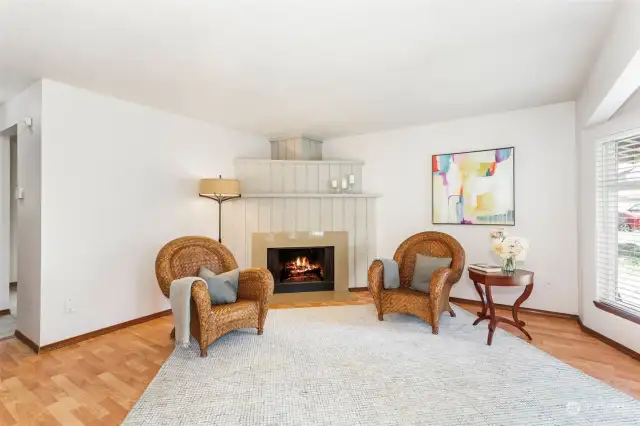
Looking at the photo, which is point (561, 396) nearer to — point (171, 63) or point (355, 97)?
point (355, 97)

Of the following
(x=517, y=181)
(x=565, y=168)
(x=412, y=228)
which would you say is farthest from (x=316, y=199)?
(x=565, y=168)

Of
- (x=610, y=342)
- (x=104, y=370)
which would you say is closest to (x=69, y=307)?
(x=104, y=370)

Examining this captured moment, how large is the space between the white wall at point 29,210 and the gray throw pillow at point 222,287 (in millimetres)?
1521

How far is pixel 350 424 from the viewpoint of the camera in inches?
75.0

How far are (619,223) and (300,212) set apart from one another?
12.0 feet

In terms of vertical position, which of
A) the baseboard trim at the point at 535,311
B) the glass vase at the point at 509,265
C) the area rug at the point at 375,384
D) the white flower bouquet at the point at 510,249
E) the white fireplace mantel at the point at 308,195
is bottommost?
the area rug at the point at 375,384

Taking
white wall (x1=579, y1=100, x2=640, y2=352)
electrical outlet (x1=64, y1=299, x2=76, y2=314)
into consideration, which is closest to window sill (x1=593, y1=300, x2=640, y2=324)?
white wall (x1=579, y1=100, x2=640, y2=352)

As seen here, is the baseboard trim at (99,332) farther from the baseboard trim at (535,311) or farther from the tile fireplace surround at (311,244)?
the baseboard trim at (535,311)

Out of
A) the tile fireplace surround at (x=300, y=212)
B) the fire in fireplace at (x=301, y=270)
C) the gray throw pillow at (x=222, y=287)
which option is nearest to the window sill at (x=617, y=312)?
the tile fireplace surround at (x=300, y=212)

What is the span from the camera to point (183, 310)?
2.82 m

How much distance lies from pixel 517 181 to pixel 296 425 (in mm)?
3792

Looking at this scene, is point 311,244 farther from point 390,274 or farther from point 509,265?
point 509,265

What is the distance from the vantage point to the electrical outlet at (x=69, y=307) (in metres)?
3.14

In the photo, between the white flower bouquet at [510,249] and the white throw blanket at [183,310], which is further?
the white flower bouquet at [510,249]
